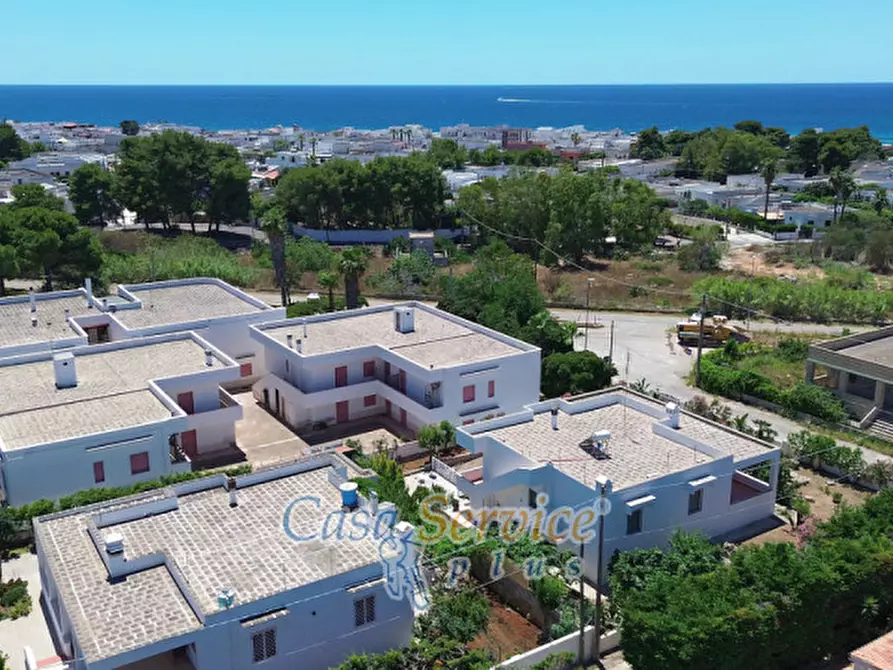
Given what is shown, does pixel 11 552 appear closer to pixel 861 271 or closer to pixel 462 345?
pixel 462 345

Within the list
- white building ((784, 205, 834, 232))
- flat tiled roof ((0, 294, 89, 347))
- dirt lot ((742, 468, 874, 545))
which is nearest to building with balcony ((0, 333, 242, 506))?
flat tiled roof ((0, 294, 89, 347))

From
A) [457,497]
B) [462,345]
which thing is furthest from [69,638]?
[462,345]

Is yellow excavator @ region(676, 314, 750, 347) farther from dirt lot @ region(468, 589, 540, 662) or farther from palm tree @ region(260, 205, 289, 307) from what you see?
dirt lot @ region(468, 589, 540, 662)

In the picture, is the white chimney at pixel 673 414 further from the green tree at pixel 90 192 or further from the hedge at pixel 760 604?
the green tree at pixel 90 192

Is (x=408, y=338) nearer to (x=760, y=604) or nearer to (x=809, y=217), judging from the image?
(x=760, y=604)

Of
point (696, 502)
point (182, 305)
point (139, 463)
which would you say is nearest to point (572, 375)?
point (696, 502)

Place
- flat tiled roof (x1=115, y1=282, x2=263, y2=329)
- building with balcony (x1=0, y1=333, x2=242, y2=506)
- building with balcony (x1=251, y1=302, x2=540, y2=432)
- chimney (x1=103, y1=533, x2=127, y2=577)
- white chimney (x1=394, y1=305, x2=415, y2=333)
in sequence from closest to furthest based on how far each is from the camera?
chimney (x1=103, y1=533, x2=127, y2=577) → building with balcony (x1=0, y1=333, x2=242, y2=506) → building with balcony (x1=251, y1=302, x2=540, y2=432) → white chimney (x1=394, y1=305, x2=415, y2=333) → flat tiled roof (x1=115, y1=282, x2=263, y2=329)

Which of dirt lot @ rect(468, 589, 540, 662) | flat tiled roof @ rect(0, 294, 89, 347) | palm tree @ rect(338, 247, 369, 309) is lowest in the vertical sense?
dirt lot @ rect(468, 589, 540, 662)
